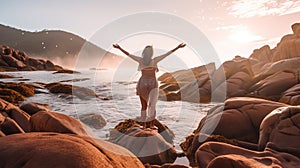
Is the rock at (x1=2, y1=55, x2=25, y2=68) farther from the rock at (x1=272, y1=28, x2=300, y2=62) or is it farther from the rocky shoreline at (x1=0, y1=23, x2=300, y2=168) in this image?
the rock at (x1=272, y1=28, x2=300, y2=62)

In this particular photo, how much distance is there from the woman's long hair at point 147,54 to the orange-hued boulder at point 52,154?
13.8 ft

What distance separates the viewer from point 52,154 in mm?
2176

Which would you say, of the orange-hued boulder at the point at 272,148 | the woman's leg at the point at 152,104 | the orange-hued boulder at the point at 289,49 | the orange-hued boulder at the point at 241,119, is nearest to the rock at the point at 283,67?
the orange-hued boulder at the point at 241,119

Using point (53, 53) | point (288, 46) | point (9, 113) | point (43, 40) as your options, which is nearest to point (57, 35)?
point (43, 40)

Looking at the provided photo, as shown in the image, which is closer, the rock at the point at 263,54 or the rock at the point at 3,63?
the rock at the point at 3,63

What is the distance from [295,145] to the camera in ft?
14.0

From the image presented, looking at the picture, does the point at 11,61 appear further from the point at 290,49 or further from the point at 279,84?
the point at 290,49

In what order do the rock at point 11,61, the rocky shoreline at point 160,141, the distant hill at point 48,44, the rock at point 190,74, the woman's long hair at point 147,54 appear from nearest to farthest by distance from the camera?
the rocky shoreline at point 160,141
the woman's long hair at point 147,54
the rock at point 190,74
the rock at point 11,61
the distant hill at point 48,44

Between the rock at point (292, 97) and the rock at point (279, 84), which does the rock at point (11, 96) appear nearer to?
the rock at point (292, 97)

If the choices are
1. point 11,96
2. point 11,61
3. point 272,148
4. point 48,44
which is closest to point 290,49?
point 272,148

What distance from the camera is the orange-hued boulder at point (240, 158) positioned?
330cm

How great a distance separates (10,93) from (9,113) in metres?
11.3

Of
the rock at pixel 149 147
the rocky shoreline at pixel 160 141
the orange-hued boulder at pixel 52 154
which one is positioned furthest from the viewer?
the rock at pixel 149 147

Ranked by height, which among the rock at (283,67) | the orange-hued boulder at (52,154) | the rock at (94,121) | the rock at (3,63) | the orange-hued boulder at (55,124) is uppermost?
the rock at (3,63)
